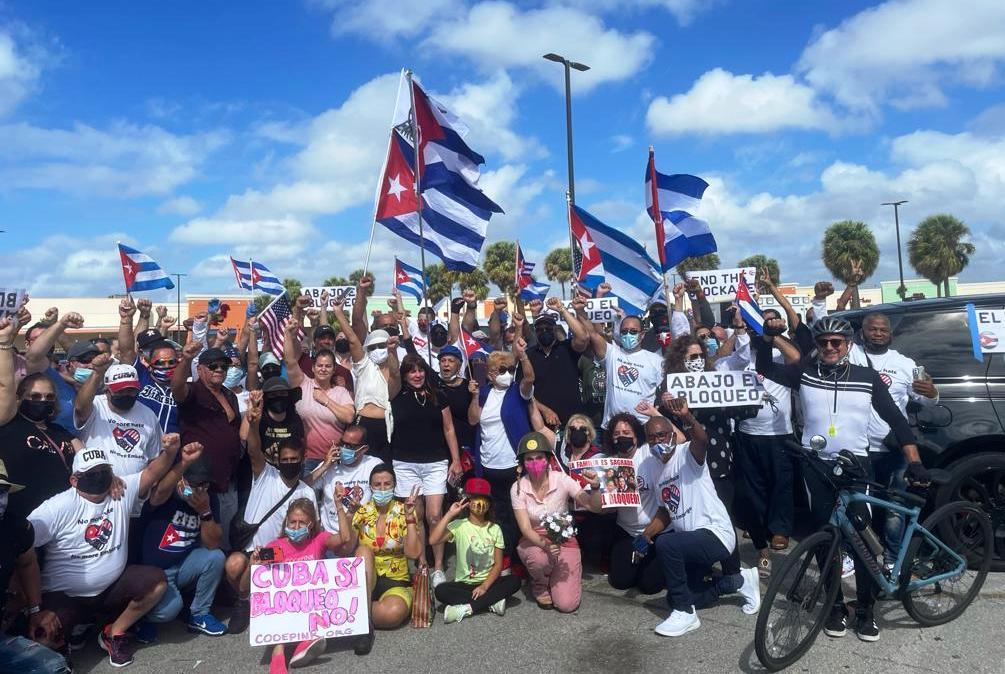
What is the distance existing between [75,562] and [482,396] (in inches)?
121

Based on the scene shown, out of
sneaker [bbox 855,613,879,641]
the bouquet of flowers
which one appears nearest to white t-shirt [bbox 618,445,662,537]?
the bouquet of flowers

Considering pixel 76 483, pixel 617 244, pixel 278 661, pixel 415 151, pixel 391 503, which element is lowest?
pixel 278 661

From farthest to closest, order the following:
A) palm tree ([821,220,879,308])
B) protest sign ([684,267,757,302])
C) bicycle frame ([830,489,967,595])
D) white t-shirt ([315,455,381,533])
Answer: palm tree ([821,220,879,308]) → protest sign ([684,267,757,302]) → white t-shirt ([315,455,381,533]) → bicycle frame ([830,489,967,595])

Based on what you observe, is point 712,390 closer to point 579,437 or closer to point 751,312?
point 579,437

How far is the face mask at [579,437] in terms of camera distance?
566 cm

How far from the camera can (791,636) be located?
3906 millimetres

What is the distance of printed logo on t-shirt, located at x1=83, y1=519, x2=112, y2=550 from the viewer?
428 centimetres

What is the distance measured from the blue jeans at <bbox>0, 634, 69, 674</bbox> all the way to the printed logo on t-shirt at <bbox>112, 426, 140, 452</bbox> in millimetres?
1282

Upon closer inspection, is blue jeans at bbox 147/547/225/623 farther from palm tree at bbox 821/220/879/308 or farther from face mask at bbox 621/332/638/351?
palm tree at bbox 821/220/879/308

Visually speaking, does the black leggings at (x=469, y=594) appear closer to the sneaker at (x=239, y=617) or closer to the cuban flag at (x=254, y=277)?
the sneaker at (x=239, y=617)

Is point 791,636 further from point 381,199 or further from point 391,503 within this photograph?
point 381,199

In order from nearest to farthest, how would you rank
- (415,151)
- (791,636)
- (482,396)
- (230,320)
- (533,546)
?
(791,636) < (533,546) < (482,396) < (415,151) < (230,320)

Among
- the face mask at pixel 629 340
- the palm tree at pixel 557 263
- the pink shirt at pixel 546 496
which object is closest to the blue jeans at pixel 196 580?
the pink shirt at pixel 546 496

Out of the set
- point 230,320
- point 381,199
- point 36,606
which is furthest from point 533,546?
point 230,320
